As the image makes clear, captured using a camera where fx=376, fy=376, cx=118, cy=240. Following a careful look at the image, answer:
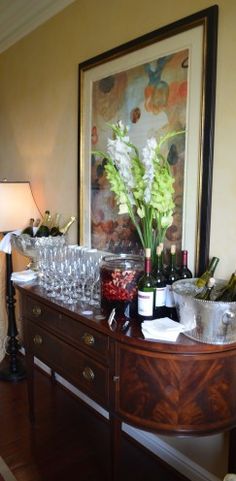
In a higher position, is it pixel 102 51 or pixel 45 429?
pixel 102 51

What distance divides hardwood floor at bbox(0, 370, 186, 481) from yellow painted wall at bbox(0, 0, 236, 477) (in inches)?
10.7

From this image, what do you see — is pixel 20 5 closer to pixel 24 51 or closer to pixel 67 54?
pixel 24 51

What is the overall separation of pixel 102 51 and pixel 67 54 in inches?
14.9

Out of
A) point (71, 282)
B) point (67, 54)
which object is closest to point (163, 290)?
point (71, 282)

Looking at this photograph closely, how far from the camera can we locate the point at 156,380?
1.39m

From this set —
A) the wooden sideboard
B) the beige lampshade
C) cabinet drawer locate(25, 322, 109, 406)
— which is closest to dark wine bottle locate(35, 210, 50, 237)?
the beige lampshade

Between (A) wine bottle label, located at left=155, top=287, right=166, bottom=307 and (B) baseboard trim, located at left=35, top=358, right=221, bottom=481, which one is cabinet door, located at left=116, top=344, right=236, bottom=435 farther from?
(B) baseboard trim, located at left=35, top=358, right=221, bottom=481

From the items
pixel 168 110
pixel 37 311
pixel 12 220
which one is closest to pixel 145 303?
pixel 37 311

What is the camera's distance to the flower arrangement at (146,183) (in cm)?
155

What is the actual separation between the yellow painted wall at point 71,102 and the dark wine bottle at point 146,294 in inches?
13.4

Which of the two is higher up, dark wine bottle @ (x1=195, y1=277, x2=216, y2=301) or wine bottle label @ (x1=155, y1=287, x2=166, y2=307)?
dark wine bottle @ (x1=195, y1=277, x2=216, y2=301)

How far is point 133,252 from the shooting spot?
2051mm

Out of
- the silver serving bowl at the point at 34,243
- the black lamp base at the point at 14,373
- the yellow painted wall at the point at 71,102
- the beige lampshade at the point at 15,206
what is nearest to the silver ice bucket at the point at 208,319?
the yellow painted wall at the point at 71,102

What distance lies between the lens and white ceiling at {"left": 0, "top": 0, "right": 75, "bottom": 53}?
248 centimetres
